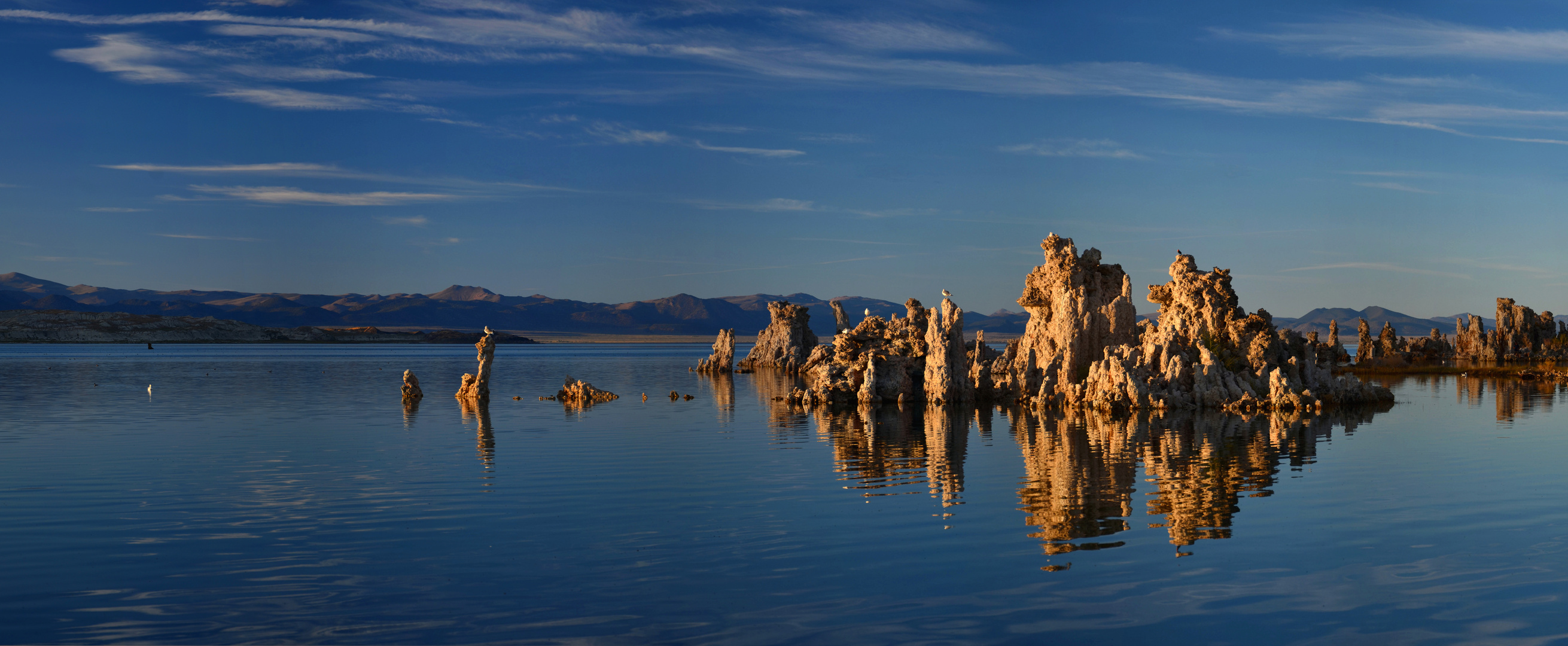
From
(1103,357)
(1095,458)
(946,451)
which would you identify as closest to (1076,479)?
(1095,458)

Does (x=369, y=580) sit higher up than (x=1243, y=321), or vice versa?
(x=1243, y=321)

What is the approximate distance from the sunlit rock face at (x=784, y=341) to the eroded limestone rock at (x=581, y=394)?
179 ft

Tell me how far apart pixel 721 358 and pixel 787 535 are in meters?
97.4

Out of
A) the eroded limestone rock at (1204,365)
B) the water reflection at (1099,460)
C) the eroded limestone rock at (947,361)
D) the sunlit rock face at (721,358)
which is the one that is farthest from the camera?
the sunlit rock face at (721,358)

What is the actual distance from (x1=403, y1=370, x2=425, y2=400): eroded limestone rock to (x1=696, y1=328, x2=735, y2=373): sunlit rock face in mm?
52735

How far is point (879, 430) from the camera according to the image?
43.5 m

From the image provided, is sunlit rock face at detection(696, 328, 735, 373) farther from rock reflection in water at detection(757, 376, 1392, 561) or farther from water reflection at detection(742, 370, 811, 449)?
rock reflection in water at detection(757, 376, 1392, 561)

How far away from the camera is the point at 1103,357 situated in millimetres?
57656

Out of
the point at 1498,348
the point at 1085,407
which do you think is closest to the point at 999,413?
the point at 1085,407

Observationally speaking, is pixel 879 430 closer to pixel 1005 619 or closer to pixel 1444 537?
pixel 1444 537

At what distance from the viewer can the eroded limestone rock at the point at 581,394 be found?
61844mm

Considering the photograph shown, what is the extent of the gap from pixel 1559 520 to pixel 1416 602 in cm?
930

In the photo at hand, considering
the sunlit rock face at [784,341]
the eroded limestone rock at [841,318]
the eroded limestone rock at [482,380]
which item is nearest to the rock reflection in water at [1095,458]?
the eroded limestone rock at [482,380]

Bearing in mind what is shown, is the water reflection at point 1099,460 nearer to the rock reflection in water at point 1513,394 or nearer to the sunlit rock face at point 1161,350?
the sunlit rock face at point 1161,350
